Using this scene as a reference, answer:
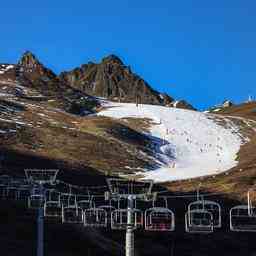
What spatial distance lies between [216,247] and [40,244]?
5621cm

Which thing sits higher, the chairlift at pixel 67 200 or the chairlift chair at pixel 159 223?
the chairlift at pixel 67 200

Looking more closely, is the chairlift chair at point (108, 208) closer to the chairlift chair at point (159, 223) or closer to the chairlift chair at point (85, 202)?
the chairlift chair at point (85, 202)

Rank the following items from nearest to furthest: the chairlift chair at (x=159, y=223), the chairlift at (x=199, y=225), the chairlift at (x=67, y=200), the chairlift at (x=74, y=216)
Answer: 1. the chairlift at (x=199, y=225)
2. the chairlift chair at (x=159, y=223)
3. the chairlift at (x=74, y=216)
4. the chairlift at (x=67, y=200)

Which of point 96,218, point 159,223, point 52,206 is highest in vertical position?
point 52,206

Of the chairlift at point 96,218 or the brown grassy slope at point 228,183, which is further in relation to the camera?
the brown grassy slope at point 228,183

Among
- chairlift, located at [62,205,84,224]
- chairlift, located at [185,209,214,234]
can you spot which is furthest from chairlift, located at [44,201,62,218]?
chairlift, located at [185,209,214,234]

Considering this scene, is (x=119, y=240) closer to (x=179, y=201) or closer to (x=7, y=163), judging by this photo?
(x=179, y=201)

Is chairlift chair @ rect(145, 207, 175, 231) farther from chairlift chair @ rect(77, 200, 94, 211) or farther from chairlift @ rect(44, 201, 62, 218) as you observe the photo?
chairlift chair @ rect(77, 200, 94, 211)

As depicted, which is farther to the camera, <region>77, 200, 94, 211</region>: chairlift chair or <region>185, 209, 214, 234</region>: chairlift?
<region>77, 200, 94, 211</region>: chairlift chair

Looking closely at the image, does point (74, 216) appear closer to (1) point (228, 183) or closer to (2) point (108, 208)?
(2) point (108, 208)

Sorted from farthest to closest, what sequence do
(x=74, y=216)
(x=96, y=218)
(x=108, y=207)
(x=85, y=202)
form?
1. (x=85, y=202)
2. (x=74, y=216)
3. (x=108, y=207)
4. (x=96, y=218)

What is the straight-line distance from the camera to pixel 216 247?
119m

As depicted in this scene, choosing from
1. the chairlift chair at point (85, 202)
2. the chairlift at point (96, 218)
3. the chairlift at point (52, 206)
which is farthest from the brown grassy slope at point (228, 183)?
the chairlift at point (96, 218)

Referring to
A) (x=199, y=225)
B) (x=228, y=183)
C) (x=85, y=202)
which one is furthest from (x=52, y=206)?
(x=228, y=183)
